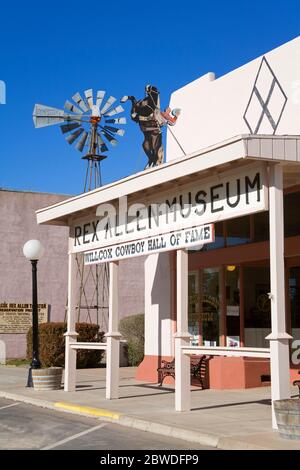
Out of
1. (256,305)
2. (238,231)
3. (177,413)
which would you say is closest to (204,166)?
(177,413)

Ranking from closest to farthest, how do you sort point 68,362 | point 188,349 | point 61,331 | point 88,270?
point 188,349 → point 68,362 → point 61,331 → point 88,270

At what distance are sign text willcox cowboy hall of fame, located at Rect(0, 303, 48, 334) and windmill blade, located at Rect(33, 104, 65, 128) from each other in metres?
7.80

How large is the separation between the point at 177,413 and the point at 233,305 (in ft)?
17.5

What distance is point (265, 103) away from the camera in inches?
608

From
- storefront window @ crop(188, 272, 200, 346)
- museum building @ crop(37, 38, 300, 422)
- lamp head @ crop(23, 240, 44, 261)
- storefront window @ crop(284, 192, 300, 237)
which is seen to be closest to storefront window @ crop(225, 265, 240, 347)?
museum building @ crop(37, 38, 300, 422)

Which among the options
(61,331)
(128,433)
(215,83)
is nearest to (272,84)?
(215,83)

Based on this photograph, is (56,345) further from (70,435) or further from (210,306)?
(70,435)

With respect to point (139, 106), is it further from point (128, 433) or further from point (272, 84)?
point (128, 433)

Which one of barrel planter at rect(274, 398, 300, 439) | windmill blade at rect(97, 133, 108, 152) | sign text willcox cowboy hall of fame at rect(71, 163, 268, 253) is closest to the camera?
barrel planter at rect(274, 398, 300, 439)

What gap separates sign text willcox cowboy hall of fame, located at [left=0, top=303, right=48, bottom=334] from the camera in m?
27.9

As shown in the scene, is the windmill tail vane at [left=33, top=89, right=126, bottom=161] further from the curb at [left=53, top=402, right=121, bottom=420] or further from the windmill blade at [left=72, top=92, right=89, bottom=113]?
the curb at [left=53, top=402, right=121, bottom=420]
